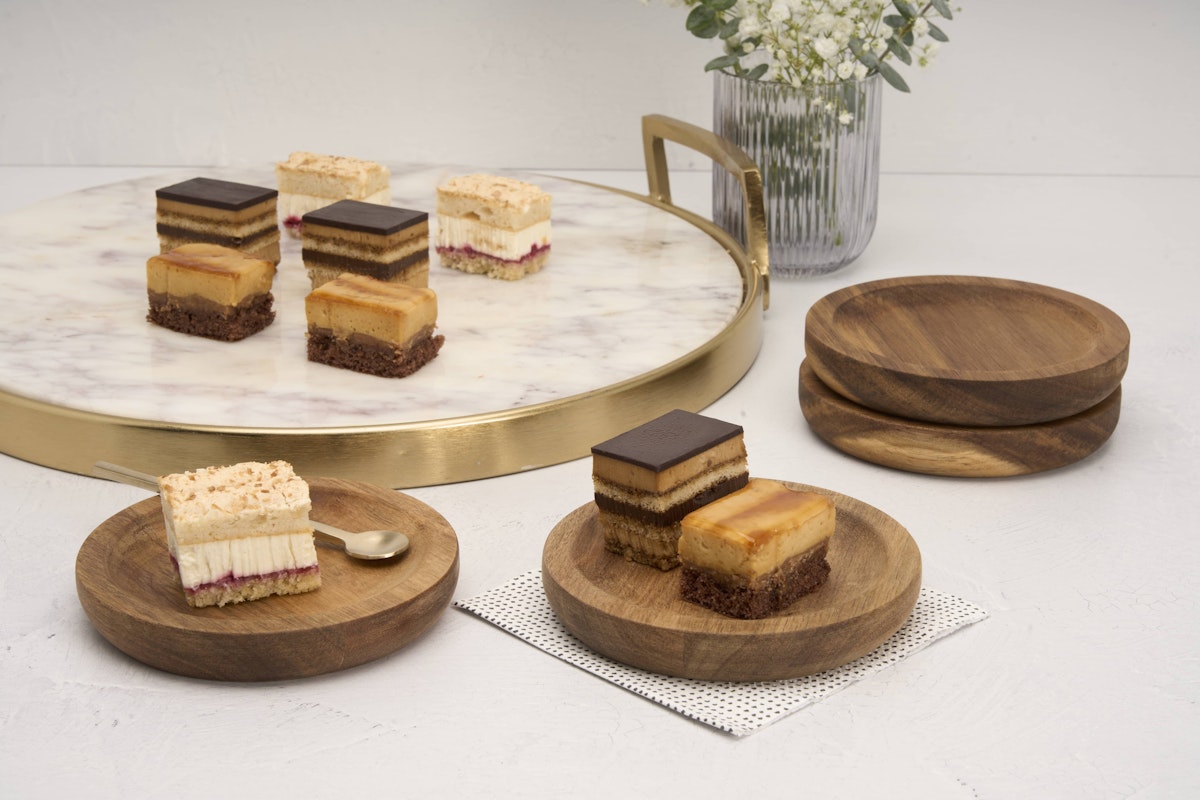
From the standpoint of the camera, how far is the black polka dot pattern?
A: 2.19 metres

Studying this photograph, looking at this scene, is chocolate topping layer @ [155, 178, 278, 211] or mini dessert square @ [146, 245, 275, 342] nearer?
mini dessert square @ [146, 245, 275, 342]

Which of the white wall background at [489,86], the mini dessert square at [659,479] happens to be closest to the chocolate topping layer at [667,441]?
the mini dessert square at [659,479]

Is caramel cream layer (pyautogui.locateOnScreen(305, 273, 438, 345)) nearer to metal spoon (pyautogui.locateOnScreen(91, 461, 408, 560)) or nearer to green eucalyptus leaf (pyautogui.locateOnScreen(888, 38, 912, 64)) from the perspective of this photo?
metal spoon (pyautogui.locateOnScreen(91, 461, 408, 560))

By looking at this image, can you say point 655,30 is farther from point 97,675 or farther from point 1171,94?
point 97,675

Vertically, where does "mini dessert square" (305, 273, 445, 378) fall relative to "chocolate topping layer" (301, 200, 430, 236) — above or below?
below

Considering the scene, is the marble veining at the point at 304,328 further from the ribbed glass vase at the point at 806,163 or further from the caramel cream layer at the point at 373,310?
the ribbed glass vase at the point at 806,163

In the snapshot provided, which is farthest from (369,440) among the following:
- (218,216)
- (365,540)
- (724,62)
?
(724,62)

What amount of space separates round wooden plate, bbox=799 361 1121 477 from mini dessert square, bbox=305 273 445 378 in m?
0.88

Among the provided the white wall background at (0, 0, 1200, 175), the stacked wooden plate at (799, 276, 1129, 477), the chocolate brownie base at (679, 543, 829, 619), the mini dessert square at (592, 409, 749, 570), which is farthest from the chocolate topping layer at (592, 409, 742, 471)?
the white wall background at (0, 0, 1200, 175)

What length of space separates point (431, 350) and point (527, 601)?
91 cm

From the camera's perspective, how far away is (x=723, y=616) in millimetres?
2270

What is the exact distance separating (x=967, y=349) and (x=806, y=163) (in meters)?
0.95

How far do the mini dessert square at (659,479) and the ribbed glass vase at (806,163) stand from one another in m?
1.65

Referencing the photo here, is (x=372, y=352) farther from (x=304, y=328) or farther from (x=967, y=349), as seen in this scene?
(x=967, y=349)
